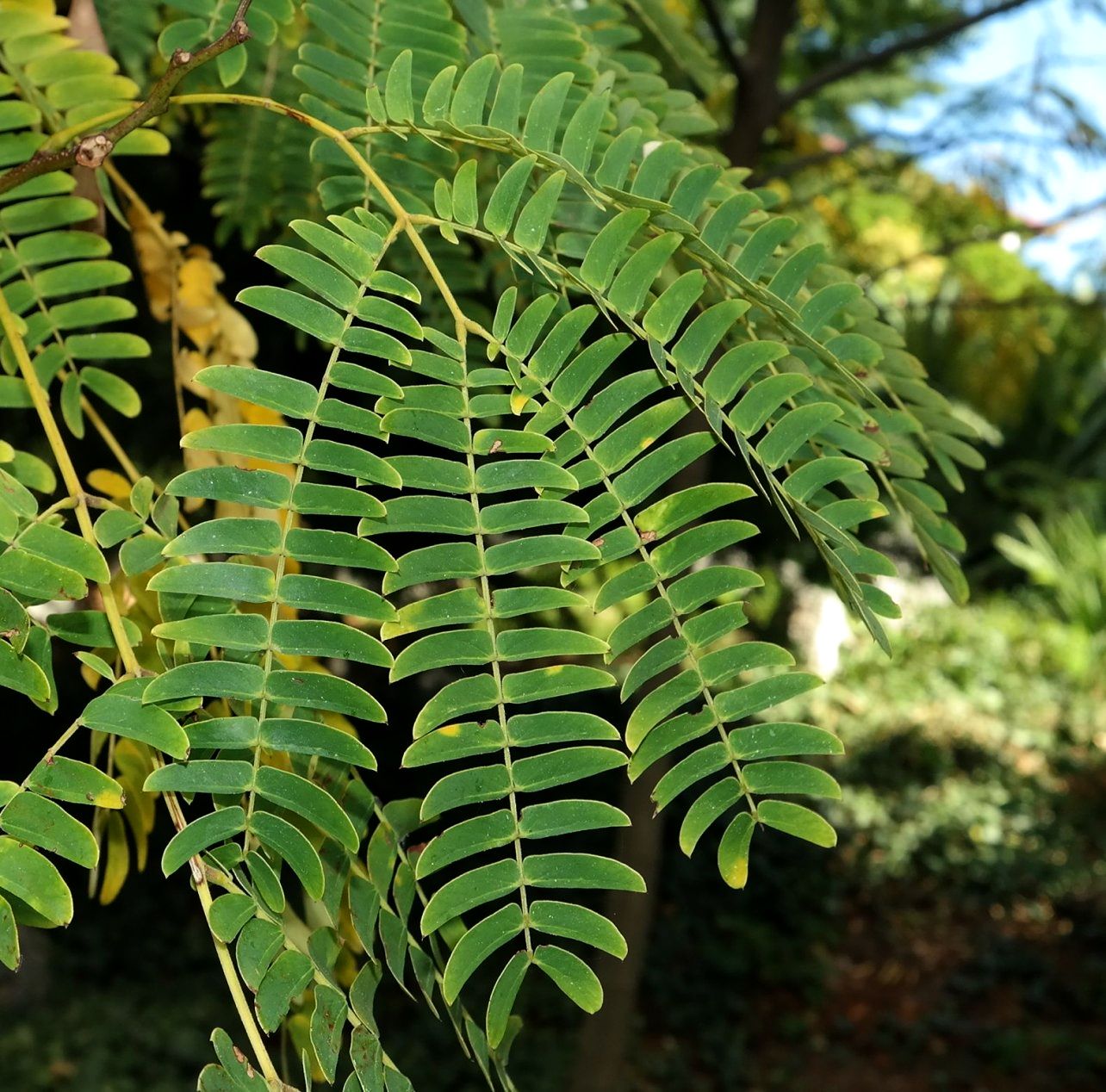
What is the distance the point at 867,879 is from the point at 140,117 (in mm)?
4011

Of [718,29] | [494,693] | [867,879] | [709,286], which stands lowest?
[867,879]

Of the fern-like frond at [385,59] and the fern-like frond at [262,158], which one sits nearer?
the fern-like frond at [385,59]

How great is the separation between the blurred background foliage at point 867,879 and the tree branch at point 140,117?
65 centimetres

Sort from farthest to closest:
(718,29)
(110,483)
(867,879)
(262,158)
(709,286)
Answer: (867,879), (718,29), (262,158), (110,483), (709,286)

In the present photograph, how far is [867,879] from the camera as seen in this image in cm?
413

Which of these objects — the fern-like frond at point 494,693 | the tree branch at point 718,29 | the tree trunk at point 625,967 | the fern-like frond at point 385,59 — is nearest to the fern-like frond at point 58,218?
the fern-like frond at point 385,59

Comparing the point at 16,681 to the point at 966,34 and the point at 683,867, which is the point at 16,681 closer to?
the point at 966,34

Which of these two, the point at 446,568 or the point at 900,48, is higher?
the point at 900,48

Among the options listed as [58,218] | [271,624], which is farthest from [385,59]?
[271,624]

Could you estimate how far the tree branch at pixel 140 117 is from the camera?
61 centimetres

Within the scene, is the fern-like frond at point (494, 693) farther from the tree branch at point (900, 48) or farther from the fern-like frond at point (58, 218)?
the tree branch at point (900, 48)

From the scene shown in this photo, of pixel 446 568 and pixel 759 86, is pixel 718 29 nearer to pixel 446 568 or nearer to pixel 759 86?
pixel 759 86

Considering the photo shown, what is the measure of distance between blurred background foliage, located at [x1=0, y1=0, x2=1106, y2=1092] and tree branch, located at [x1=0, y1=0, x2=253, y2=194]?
654 millimetres

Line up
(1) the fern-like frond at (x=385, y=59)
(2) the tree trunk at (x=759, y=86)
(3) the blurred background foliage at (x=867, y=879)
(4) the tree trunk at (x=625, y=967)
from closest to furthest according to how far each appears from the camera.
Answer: (1) the fern-like frond at (x=385, y=59) < (4) the tree trunk at (x=625, y=967) < (2) the tree trunk at (x=759, y=86) < (3) the blurred background foliage at (x=867, y=879)
